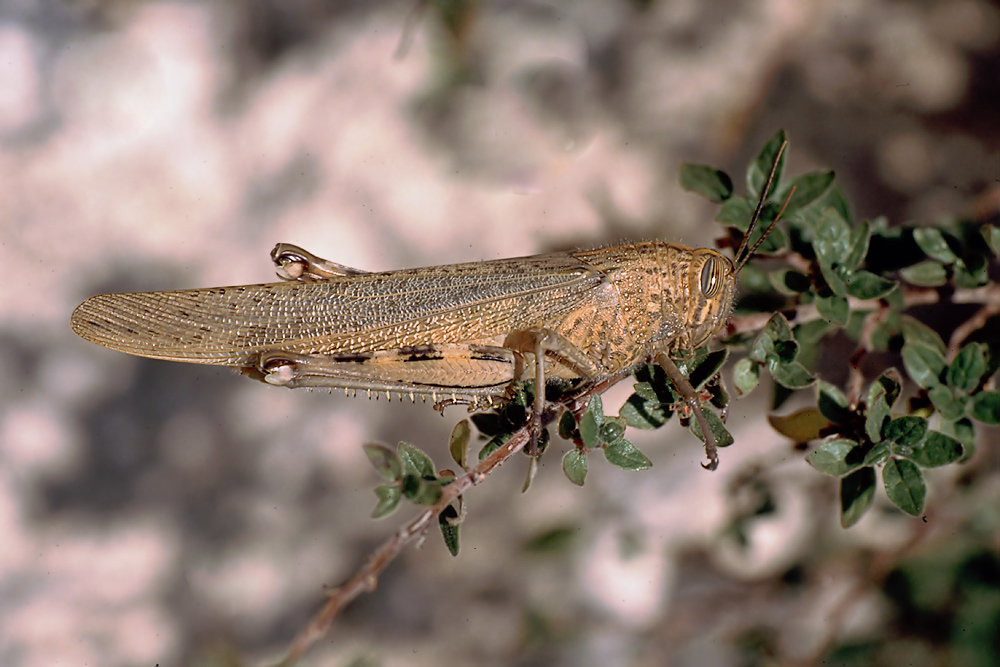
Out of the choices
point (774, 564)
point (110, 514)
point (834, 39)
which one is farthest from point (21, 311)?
point (834, 39)

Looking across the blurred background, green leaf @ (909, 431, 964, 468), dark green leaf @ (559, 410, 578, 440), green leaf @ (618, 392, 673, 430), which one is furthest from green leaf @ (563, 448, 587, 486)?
the blurred background

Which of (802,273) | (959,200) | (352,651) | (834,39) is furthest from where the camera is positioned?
(834,39)

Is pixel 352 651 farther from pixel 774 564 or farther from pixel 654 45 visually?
pixel 654 45

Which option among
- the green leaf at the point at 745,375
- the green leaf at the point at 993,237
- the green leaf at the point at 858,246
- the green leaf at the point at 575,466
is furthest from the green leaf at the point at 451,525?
the green leaf at the point at 993,237

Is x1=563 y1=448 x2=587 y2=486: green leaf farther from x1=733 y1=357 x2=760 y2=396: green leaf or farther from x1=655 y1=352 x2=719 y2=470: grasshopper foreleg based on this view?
x1=733 y1=357 x2=760 y2=396: green leaf

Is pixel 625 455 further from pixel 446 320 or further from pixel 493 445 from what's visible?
pixel 446 320

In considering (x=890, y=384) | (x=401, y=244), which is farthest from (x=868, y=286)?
(x=401, y=244)
